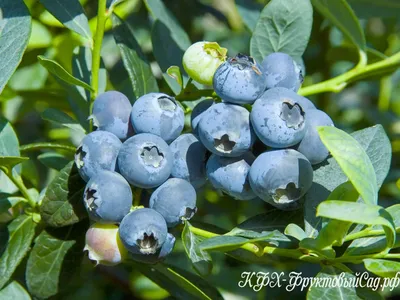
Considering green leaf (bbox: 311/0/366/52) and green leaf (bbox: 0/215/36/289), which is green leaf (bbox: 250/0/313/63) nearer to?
green leaf (bbox: 311/0/366/52)

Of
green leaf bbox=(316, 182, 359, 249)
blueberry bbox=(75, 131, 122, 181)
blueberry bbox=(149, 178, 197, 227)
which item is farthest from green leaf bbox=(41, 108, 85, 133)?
green leaf bbox=(316, 182, 359, 249)

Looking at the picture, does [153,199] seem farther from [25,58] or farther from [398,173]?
[398,173]

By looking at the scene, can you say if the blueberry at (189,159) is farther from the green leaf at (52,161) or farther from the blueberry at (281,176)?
the green leaf at (52,161)

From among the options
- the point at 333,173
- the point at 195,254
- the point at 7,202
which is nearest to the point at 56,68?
the point at 7,202

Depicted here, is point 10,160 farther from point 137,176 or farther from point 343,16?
point 343,16

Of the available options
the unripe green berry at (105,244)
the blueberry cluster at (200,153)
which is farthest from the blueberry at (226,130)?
the unripe green berry at (105,244)

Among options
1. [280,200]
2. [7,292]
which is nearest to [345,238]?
[280,200]
